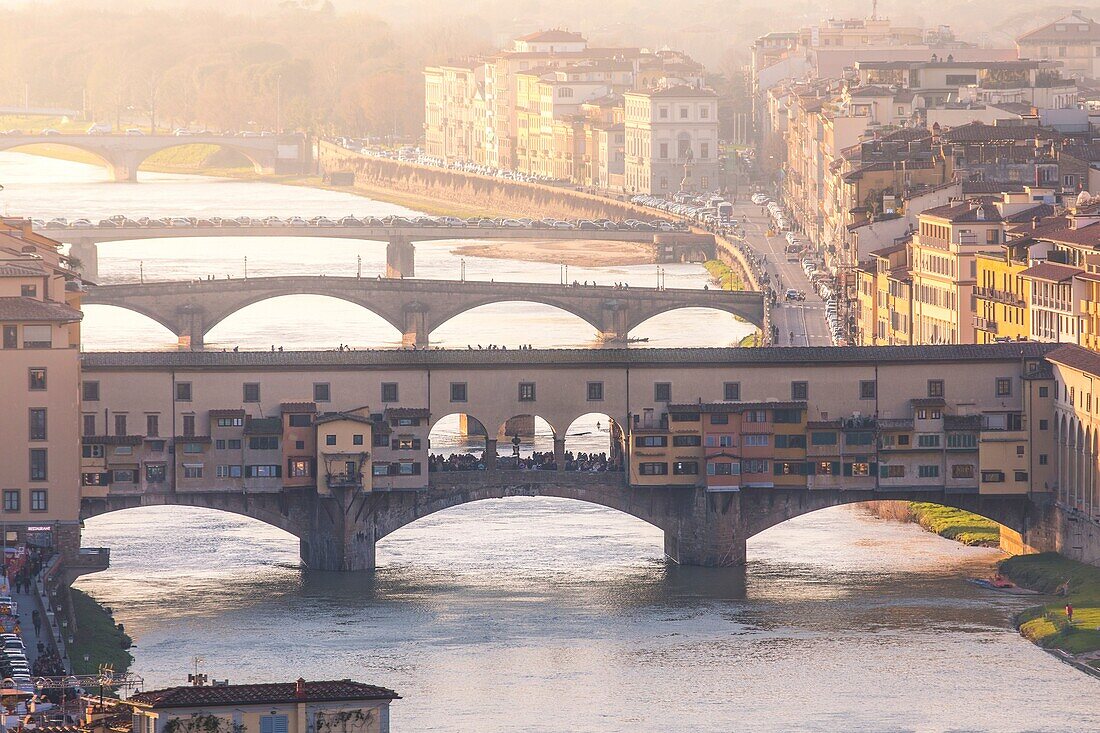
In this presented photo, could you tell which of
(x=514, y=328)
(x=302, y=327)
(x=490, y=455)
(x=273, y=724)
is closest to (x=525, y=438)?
(x=490, y=455)

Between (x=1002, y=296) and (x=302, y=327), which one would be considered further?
(x=302, y=327)

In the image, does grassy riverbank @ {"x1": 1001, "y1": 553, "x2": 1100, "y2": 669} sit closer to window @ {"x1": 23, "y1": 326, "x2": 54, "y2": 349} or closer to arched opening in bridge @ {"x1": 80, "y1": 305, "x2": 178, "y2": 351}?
window @ {"x1": 23, "y1": 326, "x2": 54, "y2": 349}

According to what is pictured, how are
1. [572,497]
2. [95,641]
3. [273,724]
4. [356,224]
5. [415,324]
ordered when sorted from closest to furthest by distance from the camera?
1. [273,724]
2. [95,641]
3. [572,497]
4. [415,324]
5. [356,224]

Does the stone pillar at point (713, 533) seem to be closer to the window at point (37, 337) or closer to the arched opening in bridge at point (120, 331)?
the window at point (37, 337)

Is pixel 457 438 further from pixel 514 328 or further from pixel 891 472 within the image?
A: pixel 514 328

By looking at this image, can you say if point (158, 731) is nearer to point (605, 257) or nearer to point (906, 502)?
point (906, 502)
